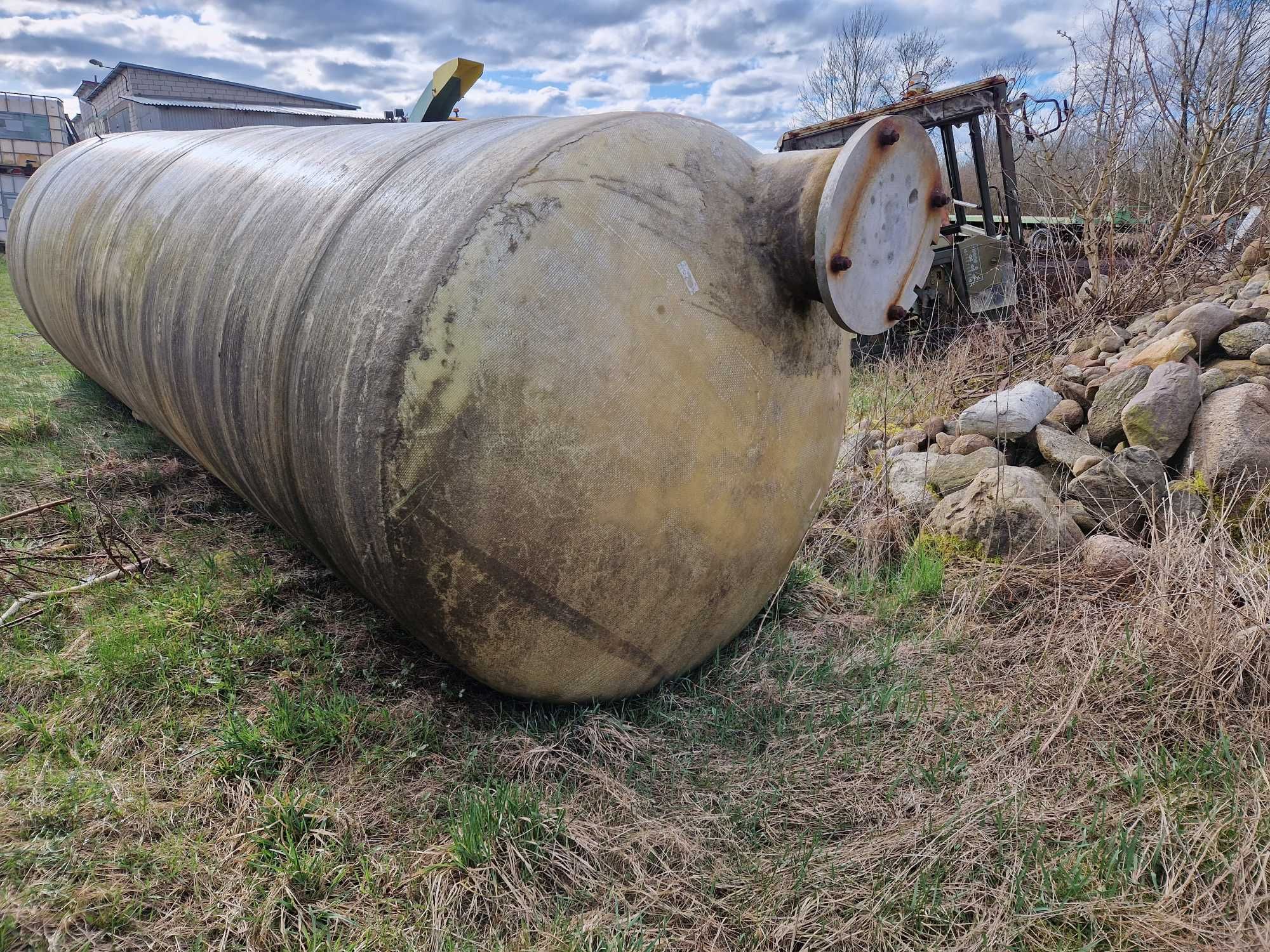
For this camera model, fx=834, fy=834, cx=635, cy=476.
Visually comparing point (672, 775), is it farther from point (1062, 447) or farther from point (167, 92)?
point (167, 92)

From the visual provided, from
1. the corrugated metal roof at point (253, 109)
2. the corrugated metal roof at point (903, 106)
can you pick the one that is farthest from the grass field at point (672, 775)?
the corrugated metal roof at point (253, 109)

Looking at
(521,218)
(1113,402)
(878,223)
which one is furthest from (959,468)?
(521,218)

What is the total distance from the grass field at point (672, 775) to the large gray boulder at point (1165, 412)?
17.5 inches

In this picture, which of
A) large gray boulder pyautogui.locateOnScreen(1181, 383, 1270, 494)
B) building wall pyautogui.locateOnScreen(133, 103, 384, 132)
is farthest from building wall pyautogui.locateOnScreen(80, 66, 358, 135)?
large gray boulder pyautogui.locateOnScreen(1181, 383, 1270, 494)

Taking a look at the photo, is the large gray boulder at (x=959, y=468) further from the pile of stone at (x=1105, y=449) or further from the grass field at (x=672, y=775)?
the grass field at (x=672, y=775)

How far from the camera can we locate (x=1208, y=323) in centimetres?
374

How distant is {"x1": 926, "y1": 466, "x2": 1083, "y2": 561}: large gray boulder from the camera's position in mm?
2994

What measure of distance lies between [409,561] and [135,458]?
3139 mm

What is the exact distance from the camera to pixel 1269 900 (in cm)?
169

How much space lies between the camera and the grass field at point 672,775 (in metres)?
1.65

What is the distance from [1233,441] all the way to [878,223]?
78.8 inches

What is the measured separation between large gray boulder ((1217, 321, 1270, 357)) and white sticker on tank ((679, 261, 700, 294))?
118 inches

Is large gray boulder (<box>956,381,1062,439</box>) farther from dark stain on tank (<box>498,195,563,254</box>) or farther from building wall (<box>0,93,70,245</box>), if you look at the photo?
building wall (<box>0,93,70,245</box>)

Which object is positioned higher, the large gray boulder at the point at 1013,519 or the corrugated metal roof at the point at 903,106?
the corrugated metal roof at the point at 903,106
